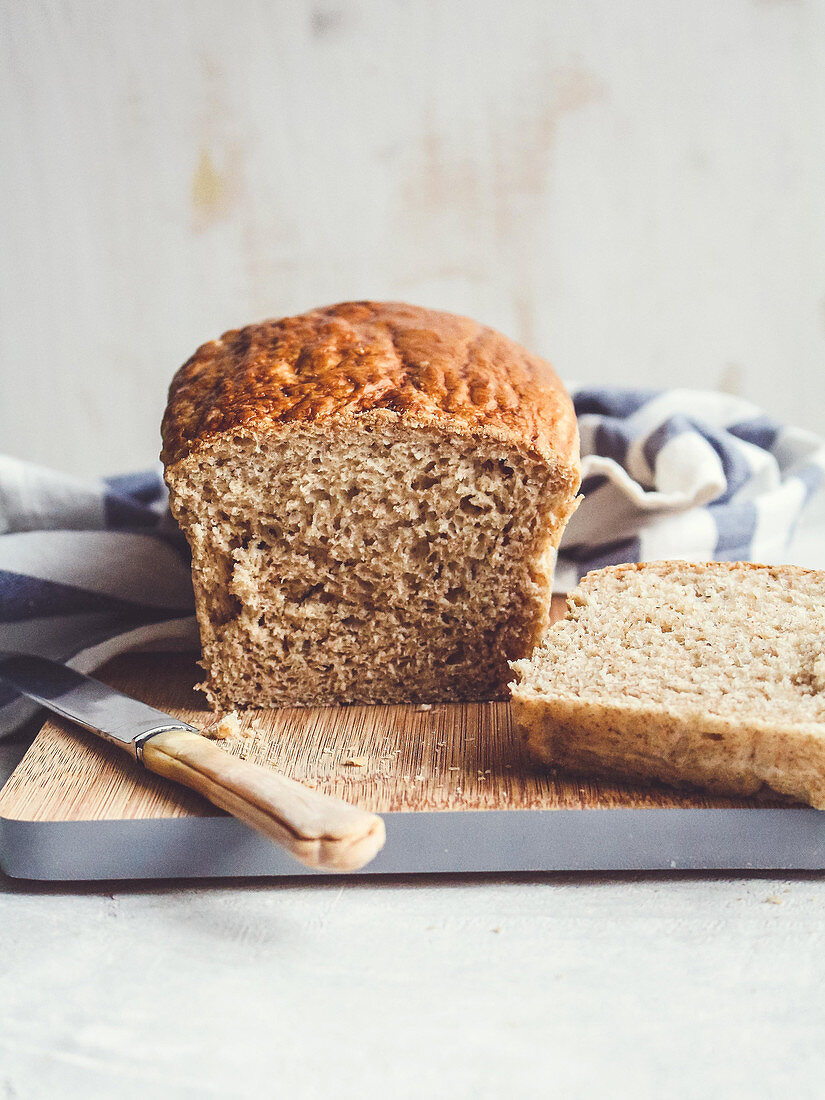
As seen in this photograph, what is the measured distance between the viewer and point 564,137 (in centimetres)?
453

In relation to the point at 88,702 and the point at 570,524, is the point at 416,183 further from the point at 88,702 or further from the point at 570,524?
the point at 88,702

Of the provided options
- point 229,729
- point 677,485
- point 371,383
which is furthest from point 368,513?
point 677,485

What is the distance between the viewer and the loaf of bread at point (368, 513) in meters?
2.38

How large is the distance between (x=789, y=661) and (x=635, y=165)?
10.2ft

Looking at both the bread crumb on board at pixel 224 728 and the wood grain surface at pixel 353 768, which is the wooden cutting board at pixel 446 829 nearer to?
the wood grain surface at pixel 353 768

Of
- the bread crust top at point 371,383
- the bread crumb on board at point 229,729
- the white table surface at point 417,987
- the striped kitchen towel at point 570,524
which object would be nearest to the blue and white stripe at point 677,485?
the striped kitchen towel at point 570,524

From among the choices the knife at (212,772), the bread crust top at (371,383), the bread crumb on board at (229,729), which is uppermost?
the bread crust top at (371,383)

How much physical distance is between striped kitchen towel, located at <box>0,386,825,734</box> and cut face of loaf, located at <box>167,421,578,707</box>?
1.45ft

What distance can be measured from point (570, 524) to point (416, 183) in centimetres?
209

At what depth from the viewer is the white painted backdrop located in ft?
14.4

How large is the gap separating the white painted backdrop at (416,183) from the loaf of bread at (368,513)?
7.01 ft

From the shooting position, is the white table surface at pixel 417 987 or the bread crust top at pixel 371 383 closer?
the white table surface at pixel 417 987

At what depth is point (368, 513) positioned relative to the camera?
2459mm

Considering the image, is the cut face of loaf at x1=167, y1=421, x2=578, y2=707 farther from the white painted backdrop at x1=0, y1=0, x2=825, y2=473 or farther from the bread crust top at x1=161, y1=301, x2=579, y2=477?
the white painted backdrop at x1=0, y1=0, x2=825, y2=473
